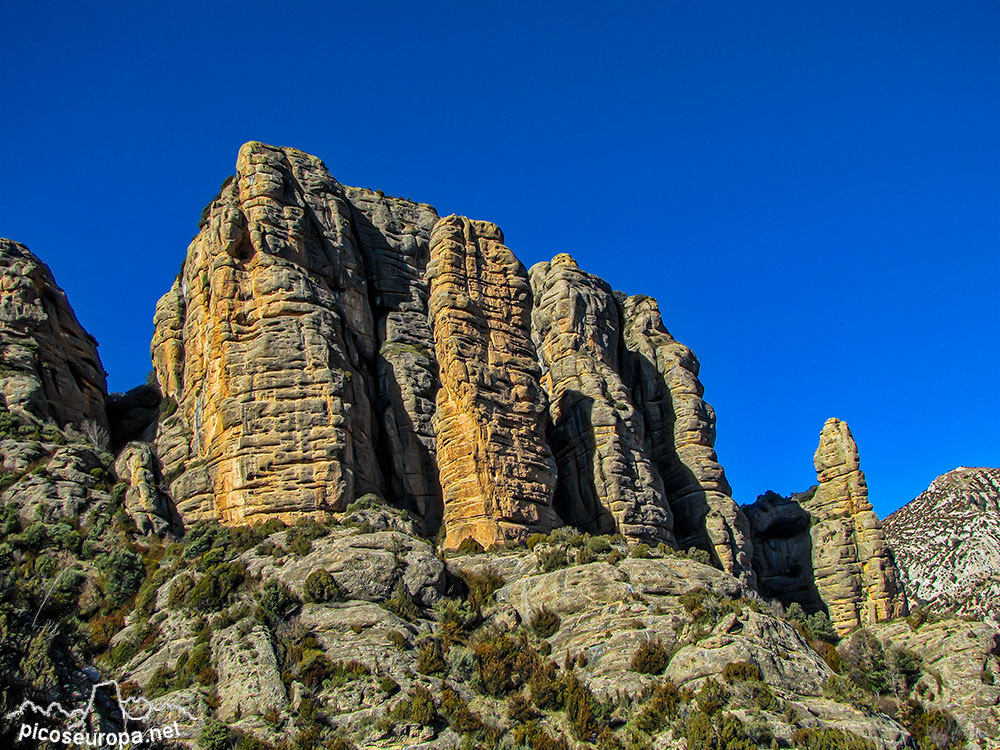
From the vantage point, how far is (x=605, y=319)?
62.9 meters

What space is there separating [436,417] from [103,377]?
22.6 metres

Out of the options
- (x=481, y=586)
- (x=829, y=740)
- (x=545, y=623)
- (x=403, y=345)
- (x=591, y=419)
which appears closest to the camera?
(x=829, y=740)

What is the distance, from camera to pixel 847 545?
59.8m

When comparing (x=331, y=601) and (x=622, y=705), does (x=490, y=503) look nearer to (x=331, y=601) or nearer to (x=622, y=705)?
(x=331, y=601)

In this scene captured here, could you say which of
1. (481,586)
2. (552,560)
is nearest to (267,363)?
(481,586)

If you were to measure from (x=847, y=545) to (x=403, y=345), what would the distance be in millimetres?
31612

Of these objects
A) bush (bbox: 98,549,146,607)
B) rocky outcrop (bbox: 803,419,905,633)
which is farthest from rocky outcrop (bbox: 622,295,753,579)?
bush (bbox: 98,549,146,607)

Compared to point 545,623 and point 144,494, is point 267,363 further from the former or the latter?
point 545,623

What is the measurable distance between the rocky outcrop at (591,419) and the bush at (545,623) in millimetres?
14372

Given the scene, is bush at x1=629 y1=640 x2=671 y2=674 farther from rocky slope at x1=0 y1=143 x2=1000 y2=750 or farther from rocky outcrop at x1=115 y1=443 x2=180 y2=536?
rocky outcrop at x1=115 y1=443 x2=180 y2=536

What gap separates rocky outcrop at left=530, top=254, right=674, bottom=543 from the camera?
50.2 meters

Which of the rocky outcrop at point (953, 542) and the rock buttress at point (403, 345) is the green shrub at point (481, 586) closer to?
the rock buttress at point (403, 345)

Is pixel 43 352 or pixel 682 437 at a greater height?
pixel 43 352

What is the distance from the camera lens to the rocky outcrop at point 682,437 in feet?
184
